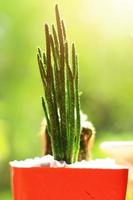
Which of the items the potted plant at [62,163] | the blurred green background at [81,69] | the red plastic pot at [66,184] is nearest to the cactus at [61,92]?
the potted plant at [62,163]

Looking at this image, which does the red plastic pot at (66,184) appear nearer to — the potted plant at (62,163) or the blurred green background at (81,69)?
the potted plant at (62,163)

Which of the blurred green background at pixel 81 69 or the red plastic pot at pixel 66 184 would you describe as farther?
the blurred green background at pixel 81 69

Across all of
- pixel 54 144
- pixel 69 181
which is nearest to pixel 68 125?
pixel 54 144

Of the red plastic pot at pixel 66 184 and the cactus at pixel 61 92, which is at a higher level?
the cactus at pixel 61 92

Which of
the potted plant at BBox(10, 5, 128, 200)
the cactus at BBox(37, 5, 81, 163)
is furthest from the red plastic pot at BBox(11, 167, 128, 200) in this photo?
the cactus at BBox(37, 5, 81, 163)

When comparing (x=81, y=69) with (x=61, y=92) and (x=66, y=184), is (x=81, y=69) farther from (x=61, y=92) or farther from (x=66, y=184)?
(x=66, y=184)

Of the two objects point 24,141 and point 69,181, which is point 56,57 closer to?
point 69,181
